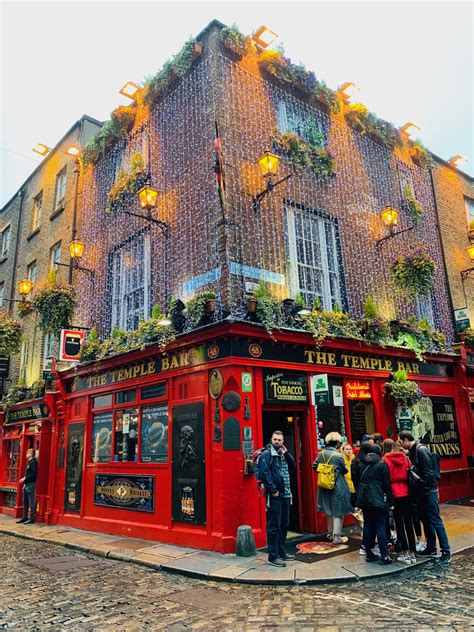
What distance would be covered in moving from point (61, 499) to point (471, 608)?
11.4 m

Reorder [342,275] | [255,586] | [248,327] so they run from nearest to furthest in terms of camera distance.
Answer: [255,586], [248,327], [342,275]

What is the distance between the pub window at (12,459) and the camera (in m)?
16.9

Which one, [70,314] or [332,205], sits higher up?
[332,205]

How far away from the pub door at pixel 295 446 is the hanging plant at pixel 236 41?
8699 millimetres

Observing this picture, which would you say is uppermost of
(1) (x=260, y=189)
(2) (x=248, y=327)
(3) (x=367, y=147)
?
(3) (x=367, y=147)

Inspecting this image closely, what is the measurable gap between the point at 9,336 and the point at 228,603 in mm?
12906

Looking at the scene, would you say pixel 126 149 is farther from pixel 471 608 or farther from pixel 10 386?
pixel 471 608

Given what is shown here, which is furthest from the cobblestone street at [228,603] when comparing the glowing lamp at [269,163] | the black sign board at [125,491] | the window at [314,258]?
the glowing lamp at [269,163]

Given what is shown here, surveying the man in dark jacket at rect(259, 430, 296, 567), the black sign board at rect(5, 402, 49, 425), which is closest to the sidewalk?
the man in dark jacket at rect(259, 430, 296, 567)

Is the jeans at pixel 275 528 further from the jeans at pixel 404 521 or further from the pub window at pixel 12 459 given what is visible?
the pub window at pixel 12 459

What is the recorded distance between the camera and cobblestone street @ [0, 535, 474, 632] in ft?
16.7

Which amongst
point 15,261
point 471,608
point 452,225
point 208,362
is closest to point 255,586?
point 471,608

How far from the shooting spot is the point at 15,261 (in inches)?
819

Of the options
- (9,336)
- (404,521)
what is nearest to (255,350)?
(404,521)
